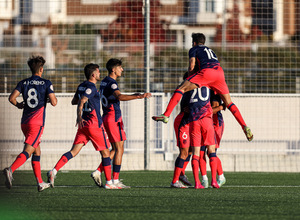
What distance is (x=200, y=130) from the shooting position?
9.85 m

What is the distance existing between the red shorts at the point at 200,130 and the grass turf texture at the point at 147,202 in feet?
2.23

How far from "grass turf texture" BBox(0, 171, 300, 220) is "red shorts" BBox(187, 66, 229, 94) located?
134 centimetres

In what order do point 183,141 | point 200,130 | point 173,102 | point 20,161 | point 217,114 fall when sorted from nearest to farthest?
point 20,161, point 173,102, point 200,130, point 183,141, point 217,114

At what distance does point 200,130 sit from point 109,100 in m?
1.27

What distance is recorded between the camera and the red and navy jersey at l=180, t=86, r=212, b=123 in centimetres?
977

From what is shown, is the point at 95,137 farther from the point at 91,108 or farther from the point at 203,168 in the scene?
the point at 203,168

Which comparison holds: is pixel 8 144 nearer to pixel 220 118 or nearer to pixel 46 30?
pixel 220 118

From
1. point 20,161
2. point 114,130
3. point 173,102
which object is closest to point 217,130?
point 173,102

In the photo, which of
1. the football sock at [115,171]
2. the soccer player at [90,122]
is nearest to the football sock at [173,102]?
the soccer player at [90,122]

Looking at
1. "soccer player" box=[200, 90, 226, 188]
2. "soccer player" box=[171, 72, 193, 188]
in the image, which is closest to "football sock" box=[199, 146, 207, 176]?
"soccer player" box=[200, 90, 226, 188]

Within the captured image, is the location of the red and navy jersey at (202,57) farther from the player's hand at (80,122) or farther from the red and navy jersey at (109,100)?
the player's hand at (80,122)

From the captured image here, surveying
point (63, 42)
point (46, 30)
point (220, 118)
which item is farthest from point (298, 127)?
point (46, 30)

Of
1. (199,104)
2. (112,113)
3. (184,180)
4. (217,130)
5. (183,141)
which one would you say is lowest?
(184,180)

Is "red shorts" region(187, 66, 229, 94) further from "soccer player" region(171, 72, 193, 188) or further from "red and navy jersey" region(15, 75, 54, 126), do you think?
"red and navy jersey" region(15, 75, 54, 126)
